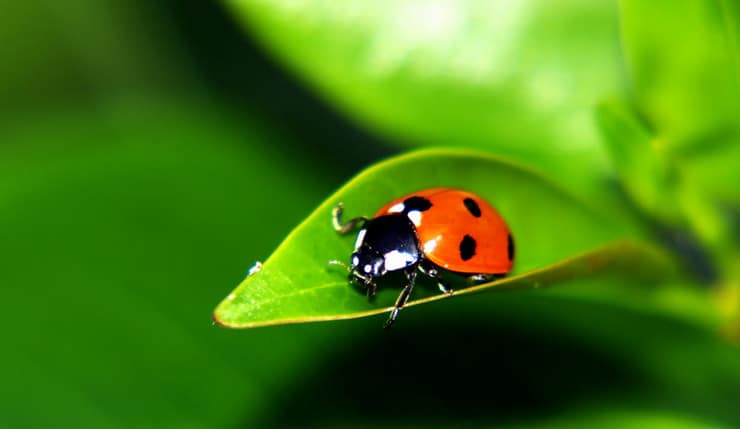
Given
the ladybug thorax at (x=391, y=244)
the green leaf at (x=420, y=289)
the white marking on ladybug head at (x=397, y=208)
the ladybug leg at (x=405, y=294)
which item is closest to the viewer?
the green leaf at (x=420, y=289)

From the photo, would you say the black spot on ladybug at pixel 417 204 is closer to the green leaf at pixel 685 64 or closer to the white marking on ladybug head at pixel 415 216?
the white marking on ladybug head at pixel 415 216

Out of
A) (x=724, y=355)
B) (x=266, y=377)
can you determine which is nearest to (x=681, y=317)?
(x=724, y=355)

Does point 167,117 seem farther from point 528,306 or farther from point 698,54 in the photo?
point 698,54

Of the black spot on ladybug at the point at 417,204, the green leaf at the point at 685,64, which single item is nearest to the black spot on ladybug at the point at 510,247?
the black spot on ladybug at the point at 417,204

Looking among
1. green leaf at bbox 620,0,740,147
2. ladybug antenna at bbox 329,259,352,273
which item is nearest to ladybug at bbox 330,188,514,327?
ladybug antenna at bbox 329,259,352,273

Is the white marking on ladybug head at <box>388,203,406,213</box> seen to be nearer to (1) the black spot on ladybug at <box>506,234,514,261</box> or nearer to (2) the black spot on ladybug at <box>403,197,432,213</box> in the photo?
(2) the black spot on ladybug at <box>403,197,432,213</box>

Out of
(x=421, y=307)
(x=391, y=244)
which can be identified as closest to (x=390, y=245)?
(x=391, y=244)

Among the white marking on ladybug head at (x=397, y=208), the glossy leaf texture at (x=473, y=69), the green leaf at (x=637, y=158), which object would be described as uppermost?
the glossy leaf texture at (x=473, y=69)
